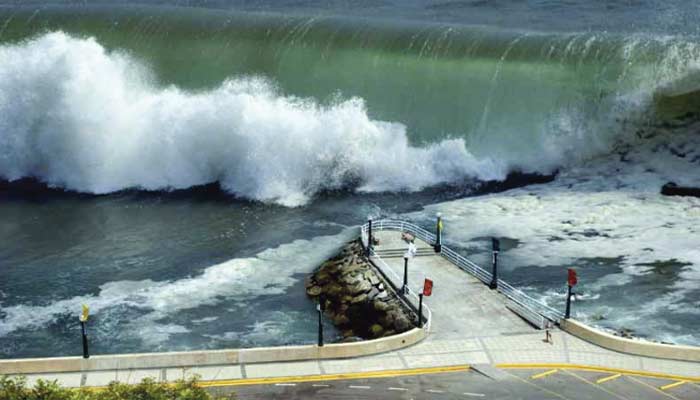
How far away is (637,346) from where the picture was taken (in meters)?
34.4

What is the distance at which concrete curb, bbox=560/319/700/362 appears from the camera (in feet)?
111

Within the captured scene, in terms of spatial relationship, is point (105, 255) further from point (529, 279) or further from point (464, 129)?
point (464, 129)

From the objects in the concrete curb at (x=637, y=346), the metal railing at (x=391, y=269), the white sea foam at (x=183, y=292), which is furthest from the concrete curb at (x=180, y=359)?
the concrete curb at (x=637, y=346)

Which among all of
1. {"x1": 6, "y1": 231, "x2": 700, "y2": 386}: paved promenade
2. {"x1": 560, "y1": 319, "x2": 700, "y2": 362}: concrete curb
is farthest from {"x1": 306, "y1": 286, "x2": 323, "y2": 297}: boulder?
{"x1": 560, "y1": 319, "x2": 700, "y2": 362}: concrete curb

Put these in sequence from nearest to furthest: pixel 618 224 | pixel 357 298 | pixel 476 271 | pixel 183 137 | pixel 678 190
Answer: pixel 357 298 → pixel 476 271 → pixel 618 224 → pixel 678 190 → pixel 183 137

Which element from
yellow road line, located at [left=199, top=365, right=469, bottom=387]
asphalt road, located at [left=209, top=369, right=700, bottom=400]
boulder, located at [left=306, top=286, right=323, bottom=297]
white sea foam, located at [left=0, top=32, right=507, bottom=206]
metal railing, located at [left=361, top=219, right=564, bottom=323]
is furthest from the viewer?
white sea foam, located at [left=0, top=32, right=507, bottom=206]

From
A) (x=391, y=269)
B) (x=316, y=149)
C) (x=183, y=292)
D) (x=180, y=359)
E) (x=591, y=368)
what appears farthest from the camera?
(x=316, y=149)

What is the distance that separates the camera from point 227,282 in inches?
1751

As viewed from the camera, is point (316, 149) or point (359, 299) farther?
point (316, 149)

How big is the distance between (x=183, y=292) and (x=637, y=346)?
19.0m

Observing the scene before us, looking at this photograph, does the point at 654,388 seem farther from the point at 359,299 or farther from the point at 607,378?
the point at 359,299

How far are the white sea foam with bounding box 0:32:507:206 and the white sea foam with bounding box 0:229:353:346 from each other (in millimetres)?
11167

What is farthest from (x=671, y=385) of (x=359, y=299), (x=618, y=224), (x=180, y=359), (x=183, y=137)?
(x=183, y=137)

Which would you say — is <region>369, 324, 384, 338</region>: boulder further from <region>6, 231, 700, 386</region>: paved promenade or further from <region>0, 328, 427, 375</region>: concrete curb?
<region>0, 328, 427, 375</region>: concrete curb
